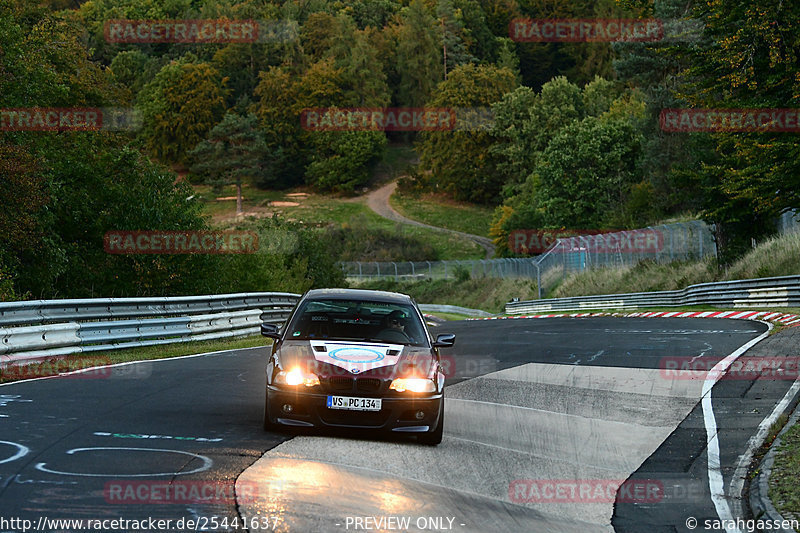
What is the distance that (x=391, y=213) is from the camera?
407 ft

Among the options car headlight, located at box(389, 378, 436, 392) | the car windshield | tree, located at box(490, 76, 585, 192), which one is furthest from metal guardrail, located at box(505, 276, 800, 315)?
tree, located at box(490, 76, 585, 192)

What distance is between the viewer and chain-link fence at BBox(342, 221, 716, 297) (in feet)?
148

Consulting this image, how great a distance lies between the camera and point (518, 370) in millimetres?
16750

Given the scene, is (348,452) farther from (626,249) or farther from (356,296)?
(626,249)

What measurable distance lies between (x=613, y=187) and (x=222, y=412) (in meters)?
73.6

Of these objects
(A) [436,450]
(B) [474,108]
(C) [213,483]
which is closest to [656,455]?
(A) [436,450]

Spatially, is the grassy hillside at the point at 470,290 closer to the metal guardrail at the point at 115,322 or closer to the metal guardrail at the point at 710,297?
the metal guardrail at the point at 710,297

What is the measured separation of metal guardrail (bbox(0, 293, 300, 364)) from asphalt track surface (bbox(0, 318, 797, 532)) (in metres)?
1.43

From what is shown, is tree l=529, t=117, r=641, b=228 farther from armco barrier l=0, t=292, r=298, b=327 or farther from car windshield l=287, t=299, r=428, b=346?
car windshield l=287, t=299, r=428, b=346

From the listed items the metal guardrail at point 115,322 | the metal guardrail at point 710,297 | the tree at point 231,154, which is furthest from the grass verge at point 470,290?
the tree at point 231,154

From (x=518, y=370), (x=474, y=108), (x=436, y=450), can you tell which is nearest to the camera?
(x=436, y=450)

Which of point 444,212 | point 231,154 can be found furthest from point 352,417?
point 231,154

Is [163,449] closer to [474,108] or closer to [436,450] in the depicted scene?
[436,450]

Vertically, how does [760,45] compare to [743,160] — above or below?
above
